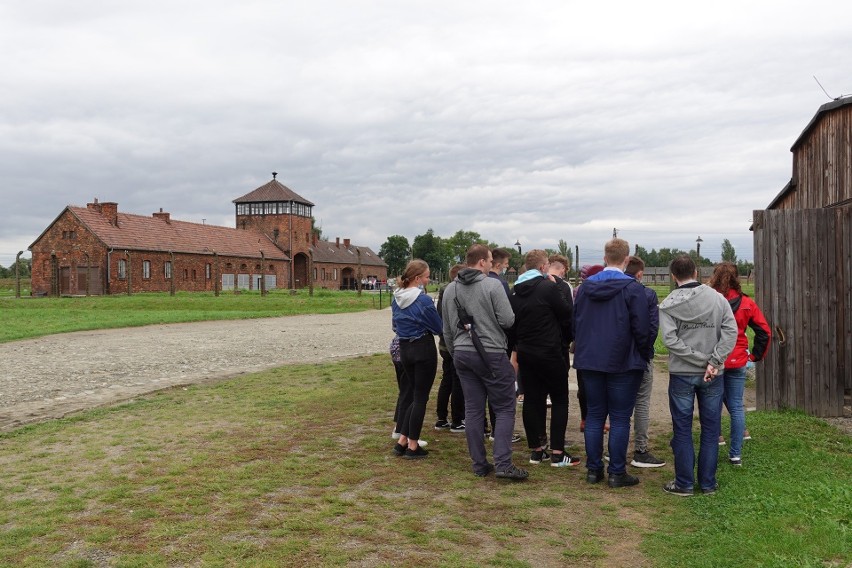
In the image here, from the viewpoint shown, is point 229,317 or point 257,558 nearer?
point 257,558

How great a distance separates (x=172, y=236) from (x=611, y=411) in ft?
200

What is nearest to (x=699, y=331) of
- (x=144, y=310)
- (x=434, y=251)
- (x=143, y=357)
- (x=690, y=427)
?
(x=690, y=427)

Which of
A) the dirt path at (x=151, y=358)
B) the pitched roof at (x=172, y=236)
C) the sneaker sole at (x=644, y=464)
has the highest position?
the pitched roof at (x=172, y=236)

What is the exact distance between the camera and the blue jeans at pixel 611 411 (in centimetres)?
571

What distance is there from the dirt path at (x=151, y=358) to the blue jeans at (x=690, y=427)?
2330 mm

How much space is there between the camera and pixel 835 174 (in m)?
9.70

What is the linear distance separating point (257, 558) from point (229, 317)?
24251 millimetres

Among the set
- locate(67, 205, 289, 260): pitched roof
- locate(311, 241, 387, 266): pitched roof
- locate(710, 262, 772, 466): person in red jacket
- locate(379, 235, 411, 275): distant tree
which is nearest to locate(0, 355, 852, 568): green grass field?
locate(710, 262, 772, 466): person in red jacket

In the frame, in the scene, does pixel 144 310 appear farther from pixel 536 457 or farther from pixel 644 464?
pixel 644 464

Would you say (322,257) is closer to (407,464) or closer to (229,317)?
(229,317)

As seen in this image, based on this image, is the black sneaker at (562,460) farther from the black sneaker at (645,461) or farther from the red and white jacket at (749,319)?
the red and white jacket at (749,319)

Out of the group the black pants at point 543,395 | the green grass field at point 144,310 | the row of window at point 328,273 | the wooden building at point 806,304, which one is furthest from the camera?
the row of window at point 328,273

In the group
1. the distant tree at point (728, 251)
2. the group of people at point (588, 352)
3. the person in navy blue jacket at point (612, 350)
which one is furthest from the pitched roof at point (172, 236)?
the distant tree at point (728, 251)

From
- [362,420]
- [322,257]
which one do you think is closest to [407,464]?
[362,420]
